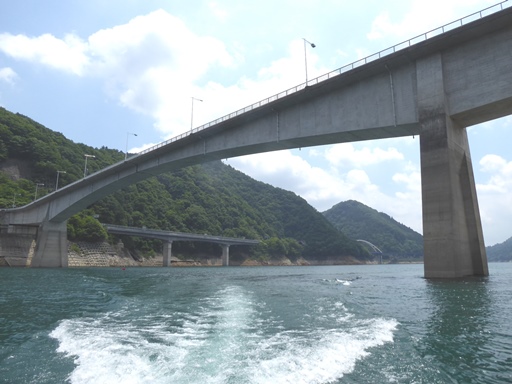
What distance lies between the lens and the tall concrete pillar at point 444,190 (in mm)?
25078

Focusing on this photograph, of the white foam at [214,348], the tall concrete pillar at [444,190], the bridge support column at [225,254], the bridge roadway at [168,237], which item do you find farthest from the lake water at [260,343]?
the bridge support column at [225,254]

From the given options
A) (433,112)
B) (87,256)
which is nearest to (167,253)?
(87,256)

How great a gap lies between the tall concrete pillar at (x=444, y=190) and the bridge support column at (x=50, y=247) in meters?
66.2

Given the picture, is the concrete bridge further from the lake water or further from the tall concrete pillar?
the lake water

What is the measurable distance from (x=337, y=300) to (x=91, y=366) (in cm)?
1320

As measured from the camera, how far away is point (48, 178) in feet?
319

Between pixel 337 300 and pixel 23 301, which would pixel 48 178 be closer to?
pixel 23 301

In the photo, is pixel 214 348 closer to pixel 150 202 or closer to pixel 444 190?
pixel 444 190

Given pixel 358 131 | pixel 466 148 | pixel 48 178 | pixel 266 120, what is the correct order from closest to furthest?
pixel 466 148
pixel 358 131
pixel 266 120
pixel 48 178

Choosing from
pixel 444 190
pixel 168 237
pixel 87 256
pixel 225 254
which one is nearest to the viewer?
pixel 444 190

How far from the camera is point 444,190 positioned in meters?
25.6

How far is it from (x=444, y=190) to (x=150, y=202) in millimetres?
109068

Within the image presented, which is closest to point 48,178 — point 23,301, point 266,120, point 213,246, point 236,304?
point 213,246

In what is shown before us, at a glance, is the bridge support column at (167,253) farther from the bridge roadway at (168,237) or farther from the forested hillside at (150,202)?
Result: the forested hillside at (150,202)
